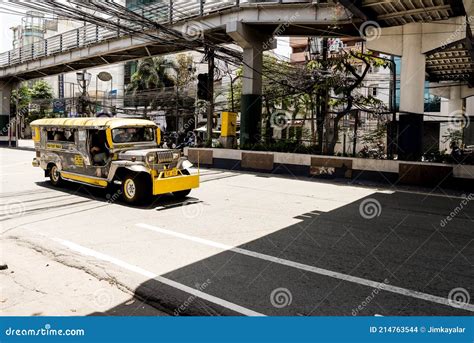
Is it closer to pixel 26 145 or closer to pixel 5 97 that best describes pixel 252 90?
pixel 26 145

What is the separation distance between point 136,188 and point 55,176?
4109 mm

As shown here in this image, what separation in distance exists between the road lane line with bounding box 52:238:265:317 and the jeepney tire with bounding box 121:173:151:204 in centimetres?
295

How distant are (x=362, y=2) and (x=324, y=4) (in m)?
2.82

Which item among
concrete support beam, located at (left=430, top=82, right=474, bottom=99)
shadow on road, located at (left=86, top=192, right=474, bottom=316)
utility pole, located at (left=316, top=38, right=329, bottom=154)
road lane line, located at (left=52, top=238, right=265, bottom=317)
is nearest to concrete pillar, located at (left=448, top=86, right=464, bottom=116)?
concrete support beam, located at (left=430, top=82, right=474, bottom=99)

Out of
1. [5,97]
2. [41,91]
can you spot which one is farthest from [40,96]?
[5,97]

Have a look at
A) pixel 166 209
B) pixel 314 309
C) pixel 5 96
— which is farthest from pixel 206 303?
pixel 5 96

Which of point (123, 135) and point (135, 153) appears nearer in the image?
point (135, 153)

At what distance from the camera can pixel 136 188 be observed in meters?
9.88

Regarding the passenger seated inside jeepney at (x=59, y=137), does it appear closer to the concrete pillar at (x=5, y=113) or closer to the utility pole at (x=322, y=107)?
the utility pole at (x=322, y=107)

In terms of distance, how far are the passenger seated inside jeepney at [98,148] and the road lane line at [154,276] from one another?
418 centimetres

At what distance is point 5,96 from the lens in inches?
1527

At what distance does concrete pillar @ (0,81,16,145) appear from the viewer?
36781mm

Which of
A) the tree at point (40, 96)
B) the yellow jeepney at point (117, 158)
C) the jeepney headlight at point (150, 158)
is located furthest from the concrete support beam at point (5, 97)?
the jeepney headlight at point (150, 158)

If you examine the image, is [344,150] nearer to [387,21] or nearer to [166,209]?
[387,21]
